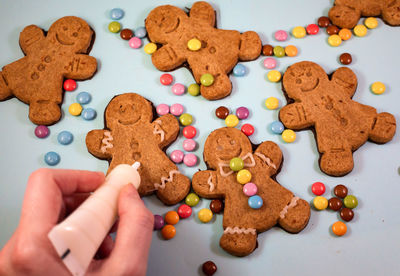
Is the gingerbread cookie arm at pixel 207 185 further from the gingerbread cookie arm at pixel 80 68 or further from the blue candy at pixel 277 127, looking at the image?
the gingerbread cookie arm at pixel 80 68

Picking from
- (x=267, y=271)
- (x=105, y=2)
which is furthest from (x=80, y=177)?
(x=105, y=2)

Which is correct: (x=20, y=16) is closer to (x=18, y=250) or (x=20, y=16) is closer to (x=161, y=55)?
(x=161, y=55)

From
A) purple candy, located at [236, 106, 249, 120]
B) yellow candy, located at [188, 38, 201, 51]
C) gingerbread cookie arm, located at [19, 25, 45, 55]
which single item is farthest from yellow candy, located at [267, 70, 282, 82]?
gingerbread cookie arm, located at [19, 25, 45, 55]

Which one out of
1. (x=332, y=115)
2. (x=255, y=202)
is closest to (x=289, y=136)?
(x=332, y=115)

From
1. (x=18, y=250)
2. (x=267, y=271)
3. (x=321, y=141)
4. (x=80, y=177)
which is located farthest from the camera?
(x=321, y=141)

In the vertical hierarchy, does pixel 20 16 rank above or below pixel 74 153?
above

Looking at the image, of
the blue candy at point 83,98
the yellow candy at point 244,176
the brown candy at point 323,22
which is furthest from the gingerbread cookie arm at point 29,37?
the brown candy at point 323,22
